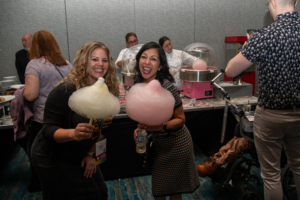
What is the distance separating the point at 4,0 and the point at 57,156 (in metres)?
4.13

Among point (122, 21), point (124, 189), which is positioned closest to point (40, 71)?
point (124, 189)

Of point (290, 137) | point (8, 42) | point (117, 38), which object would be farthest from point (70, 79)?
point (8, 42)

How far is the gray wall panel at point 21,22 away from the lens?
4.18 metres

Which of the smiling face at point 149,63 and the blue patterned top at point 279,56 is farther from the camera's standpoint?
the smiling face at point 149,63

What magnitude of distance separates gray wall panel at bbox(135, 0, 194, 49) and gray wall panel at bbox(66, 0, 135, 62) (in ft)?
0.71

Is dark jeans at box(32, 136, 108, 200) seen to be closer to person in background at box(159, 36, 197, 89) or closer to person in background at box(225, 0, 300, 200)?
person in background at box(225, 0, 300, 200)

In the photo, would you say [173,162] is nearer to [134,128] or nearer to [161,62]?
[161,62]

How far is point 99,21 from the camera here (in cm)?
453

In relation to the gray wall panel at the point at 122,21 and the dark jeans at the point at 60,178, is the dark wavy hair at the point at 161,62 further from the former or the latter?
Answer: the gray wall panel at the point at 122,21

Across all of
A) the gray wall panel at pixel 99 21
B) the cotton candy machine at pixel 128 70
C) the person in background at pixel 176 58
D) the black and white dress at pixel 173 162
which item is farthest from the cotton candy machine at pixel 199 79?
the gray wall panel at pixel 99 21

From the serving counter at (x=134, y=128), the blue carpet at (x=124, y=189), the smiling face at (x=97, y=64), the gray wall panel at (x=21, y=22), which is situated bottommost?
the blue carpet at (x=124, y=189)

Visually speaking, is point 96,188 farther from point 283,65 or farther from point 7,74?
point 7,74

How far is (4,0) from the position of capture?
162 inches

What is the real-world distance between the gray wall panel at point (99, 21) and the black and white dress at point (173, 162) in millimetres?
3426
